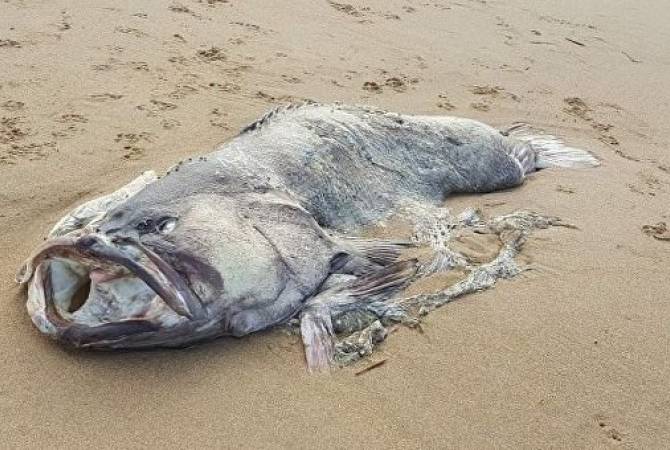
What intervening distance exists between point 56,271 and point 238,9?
17.6 feet

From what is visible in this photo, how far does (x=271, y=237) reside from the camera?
139 inches

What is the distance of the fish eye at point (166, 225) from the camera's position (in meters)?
3.21

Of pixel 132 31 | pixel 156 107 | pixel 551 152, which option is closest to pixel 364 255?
pixel 156 107

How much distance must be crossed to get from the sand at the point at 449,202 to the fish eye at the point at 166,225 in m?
0.55

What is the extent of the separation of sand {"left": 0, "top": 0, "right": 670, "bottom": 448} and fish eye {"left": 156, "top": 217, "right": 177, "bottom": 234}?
0.55m

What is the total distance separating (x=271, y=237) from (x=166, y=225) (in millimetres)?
545

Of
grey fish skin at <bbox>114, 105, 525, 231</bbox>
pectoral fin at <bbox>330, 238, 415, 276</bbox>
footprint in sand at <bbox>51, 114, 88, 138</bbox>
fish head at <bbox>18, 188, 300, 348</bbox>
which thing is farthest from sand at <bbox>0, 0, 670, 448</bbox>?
pectoral fin at <bbox>330, 238, 415, 276</bbox>

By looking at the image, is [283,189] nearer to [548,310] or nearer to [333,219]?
[333,219]

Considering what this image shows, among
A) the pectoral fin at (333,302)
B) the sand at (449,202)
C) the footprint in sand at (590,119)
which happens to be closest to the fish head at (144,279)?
the sand at (449,202)

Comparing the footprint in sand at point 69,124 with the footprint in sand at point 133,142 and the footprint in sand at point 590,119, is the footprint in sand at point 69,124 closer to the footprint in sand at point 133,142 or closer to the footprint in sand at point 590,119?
the footprint in sand at point 133,142

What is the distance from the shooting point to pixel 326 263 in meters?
3.75

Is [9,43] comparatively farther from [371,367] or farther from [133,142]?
[371,367]

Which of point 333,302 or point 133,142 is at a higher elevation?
point 333,302

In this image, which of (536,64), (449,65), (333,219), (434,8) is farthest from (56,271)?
(434,8)
